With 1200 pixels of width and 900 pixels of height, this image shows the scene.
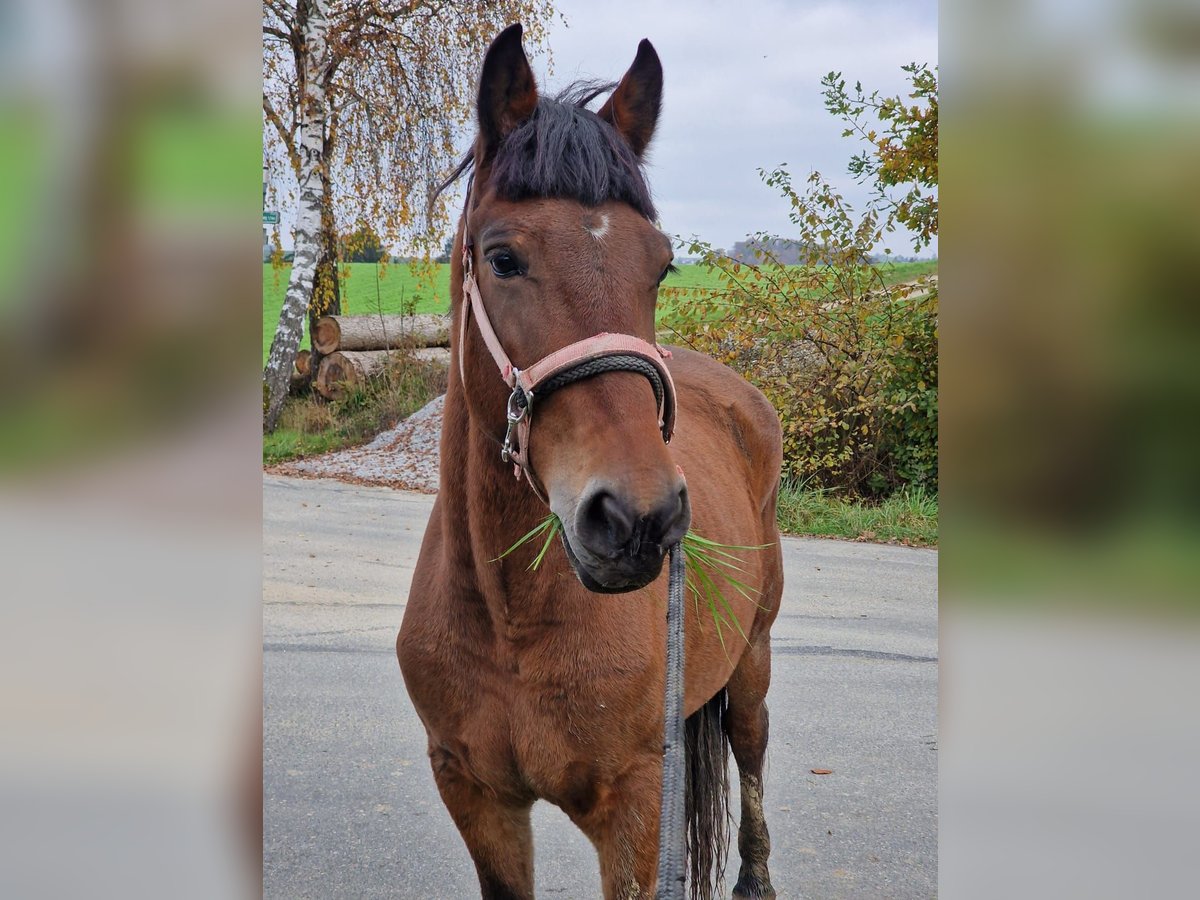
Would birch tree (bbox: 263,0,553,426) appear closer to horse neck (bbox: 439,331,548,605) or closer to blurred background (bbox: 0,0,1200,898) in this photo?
horse neck (bbox: 439,331,548,605)

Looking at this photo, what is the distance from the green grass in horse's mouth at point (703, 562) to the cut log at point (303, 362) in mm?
6159

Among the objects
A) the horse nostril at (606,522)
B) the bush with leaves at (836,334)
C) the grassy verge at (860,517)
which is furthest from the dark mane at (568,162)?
the grassy verge at (860,517)

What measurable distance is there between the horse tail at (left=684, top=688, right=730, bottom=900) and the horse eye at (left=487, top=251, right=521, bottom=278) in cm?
142

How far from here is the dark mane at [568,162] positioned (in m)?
1.33

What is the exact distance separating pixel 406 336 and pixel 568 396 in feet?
22.0

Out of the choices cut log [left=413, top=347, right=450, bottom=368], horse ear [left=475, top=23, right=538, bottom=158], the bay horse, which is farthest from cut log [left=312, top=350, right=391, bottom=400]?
horse ear [left=475, top=23, right=538, bottom=158]

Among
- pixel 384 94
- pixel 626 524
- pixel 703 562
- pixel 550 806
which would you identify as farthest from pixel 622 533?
pixel 384 94

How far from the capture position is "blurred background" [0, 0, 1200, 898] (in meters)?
0.59

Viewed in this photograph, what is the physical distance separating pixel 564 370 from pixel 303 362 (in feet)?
22.9
